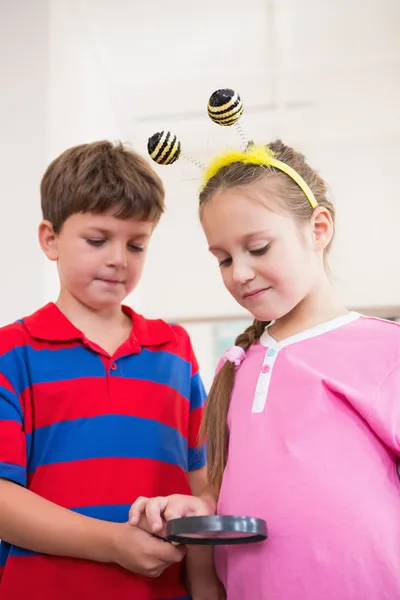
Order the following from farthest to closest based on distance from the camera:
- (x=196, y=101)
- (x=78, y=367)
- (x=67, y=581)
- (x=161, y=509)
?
(x=196, y=101) < (x=78, y=367) < (x=67, y=581) < (x=161, y=509)

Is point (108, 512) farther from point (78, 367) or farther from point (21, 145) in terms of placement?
point (21, 145)

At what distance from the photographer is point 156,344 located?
1.13 metres

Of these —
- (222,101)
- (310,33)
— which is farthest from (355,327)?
(310,33)

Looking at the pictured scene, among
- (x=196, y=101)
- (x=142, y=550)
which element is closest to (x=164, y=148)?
(x=142, y=550)

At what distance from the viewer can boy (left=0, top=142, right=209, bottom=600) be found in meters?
0.94

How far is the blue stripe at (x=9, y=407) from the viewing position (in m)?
0.97

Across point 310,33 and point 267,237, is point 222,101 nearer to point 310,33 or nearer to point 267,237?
point 267,237

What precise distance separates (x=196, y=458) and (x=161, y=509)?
291 millimetres

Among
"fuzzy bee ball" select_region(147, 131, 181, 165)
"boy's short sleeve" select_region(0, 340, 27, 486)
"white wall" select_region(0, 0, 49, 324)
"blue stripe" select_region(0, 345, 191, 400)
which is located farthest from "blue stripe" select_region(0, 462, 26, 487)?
"white wall" select_region(0, 0, 49, 324)

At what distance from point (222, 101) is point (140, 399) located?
18.4 inches

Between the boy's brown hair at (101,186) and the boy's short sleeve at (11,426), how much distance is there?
264 millimetres

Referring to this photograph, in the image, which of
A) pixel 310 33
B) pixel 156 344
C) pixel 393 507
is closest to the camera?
pixel 393 507

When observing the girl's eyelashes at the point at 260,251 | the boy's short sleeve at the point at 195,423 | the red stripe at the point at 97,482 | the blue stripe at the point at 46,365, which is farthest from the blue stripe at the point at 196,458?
the girl's eyelashes at the point at 260,251

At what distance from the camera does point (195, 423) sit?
3.77 ft
